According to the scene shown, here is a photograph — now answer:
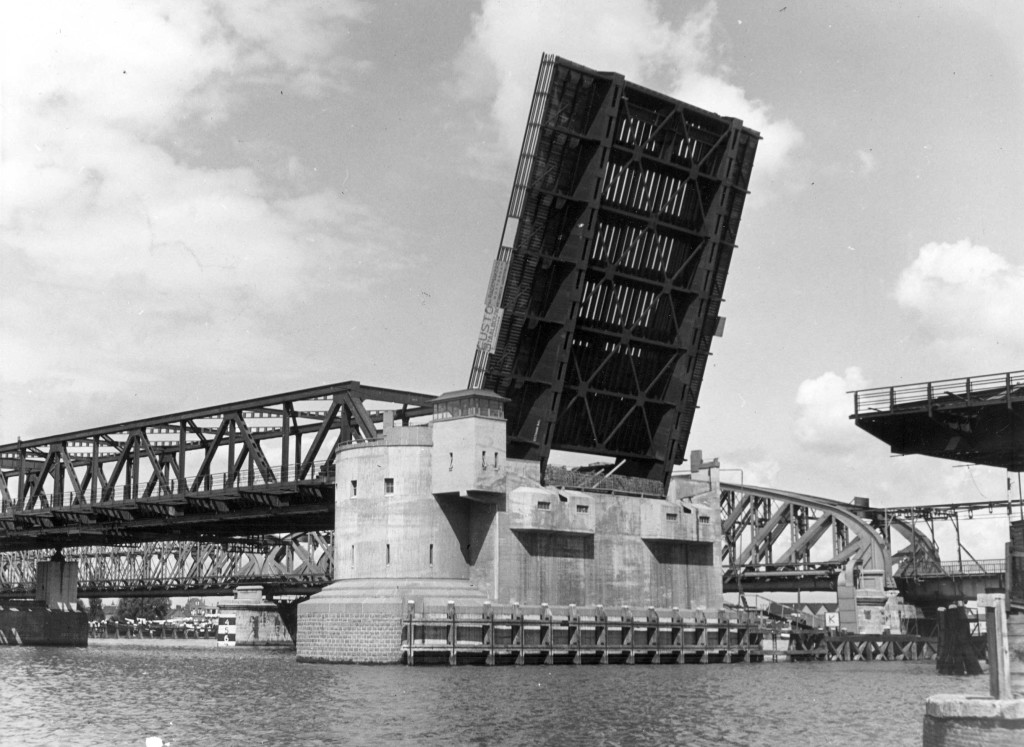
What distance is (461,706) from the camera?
108ft

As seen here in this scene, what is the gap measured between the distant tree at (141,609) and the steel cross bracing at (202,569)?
27.7 meters

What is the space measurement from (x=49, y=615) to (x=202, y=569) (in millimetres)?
41559

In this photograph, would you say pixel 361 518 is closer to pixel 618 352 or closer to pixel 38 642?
pixel 618 352

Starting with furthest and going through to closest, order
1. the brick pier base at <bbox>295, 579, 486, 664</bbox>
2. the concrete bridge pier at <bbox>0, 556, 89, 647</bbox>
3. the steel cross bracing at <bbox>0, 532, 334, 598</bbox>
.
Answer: the steel cross bracing at <bbox>0, 532, 334, 598</bbox> → the concrete bridge pier at <bbox>0, 556, 89, 647</bbox> → the brick pier base at <bbox>295, 579, 486, 664</bbox>

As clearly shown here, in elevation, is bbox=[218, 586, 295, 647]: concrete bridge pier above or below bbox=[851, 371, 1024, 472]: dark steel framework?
below

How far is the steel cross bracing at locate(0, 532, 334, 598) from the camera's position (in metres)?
104

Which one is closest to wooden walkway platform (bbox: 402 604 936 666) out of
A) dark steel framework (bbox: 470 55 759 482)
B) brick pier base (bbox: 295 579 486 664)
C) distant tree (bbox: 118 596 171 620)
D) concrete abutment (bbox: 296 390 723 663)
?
brick pier base (bbox: 295 579 486 664)

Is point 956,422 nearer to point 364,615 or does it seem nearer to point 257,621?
point 364,615

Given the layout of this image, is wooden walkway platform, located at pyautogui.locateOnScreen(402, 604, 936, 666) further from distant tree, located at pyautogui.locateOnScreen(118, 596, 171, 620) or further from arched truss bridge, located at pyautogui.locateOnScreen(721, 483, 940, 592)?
distant tree, located at pyautogui.locateOnScreen(118, 596, 171, 620)

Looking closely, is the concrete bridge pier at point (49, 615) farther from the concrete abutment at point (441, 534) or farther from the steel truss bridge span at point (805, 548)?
the concrete abutment at point (441, 534)

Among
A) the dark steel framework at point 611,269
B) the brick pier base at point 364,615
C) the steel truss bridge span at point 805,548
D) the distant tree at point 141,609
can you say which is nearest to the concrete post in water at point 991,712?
the brick pier base at point 364,615

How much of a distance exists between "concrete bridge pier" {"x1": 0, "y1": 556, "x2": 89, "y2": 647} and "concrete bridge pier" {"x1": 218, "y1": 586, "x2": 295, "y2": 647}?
73.4 ft

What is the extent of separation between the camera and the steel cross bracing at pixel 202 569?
341ft

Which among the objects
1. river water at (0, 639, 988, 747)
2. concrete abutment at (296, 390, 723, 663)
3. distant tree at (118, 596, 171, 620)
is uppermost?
concrete abutment at (296, 390, 723, 663)
